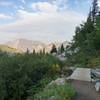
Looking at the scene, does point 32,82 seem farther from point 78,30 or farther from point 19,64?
point 78,30

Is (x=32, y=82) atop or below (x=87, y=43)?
below

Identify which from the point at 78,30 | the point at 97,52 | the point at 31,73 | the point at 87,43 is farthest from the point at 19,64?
the point at 78,30

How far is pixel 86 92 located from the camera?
34.1 feet

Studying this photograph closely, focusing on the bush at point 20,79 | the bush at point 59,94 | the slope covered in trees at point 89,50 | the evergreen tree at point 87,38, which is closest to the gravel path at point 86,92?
the bush at point 59,94

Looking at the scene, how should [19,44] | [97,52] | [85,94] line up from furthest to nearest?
1. [19,44]
2. [97,52]
3. [85,94]

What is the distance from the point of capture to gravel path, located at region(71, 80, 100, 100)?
9598 millimetres

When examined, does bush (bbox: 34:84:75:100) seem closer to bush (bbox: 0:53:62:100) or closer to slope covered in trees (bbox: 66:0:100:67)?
bush (bbox: 0:53:62:100)

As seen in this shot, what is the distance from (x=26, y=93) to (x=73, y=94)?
4106 mm

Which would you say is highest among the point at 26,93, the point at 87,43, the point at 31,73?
the point at 87,43

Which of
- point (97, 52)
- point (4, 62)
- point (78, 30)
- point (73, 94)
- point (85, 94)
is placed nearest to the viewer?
point (73, 94)

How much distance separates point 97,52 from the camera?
23.0 metres

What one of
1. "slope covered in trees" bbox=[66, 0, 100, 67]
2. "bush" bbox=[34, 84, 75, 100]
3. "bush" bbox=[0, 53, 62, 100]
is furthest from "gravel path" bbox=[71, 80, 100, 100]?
"slope covered in trees" bbox=[66, 0, 100, 67]

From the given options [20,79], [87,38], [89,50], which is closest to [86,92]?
[20,79]

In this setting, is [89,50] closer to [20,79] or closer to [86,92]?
[20,79]
